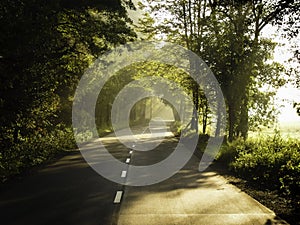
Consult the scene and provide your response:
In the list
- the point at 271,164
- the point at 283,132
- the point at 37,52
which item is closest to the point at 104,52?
the point at 37,52

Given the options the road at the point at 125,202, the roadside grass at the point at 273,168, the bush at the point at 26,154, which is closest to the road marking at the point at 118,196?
the road at the point at 125,202

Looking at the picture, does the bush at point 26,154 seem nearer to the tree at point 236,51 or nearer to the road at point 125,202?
the road at point 125,202

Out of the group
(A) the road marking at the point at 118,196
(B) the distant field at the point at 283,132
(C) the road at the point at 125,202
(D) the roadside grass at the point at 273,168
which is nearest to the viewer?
(C) the road at the point at 125,202

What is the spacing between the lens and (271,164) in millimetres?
11883

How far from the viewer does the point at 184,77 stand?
31.4 m

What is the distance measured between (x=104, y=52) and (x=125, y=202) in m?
12.4

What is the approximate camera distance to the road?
697 cm

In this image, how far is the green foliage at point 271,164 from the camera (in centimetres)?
970

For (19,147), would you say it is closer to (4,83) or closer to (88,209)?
(4,83)

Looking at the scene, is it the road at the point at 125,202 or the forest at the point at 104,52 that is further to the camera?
the forest at the point at 104,52

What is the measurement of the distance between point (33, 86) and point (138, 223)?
9825 mm

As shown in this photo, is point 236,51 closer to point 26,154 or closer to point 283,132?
point 26,154

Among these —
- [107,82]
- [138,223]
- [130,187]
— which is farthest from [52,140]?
[107,82]

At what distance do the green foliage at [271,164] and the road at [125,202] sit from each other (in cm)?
112
